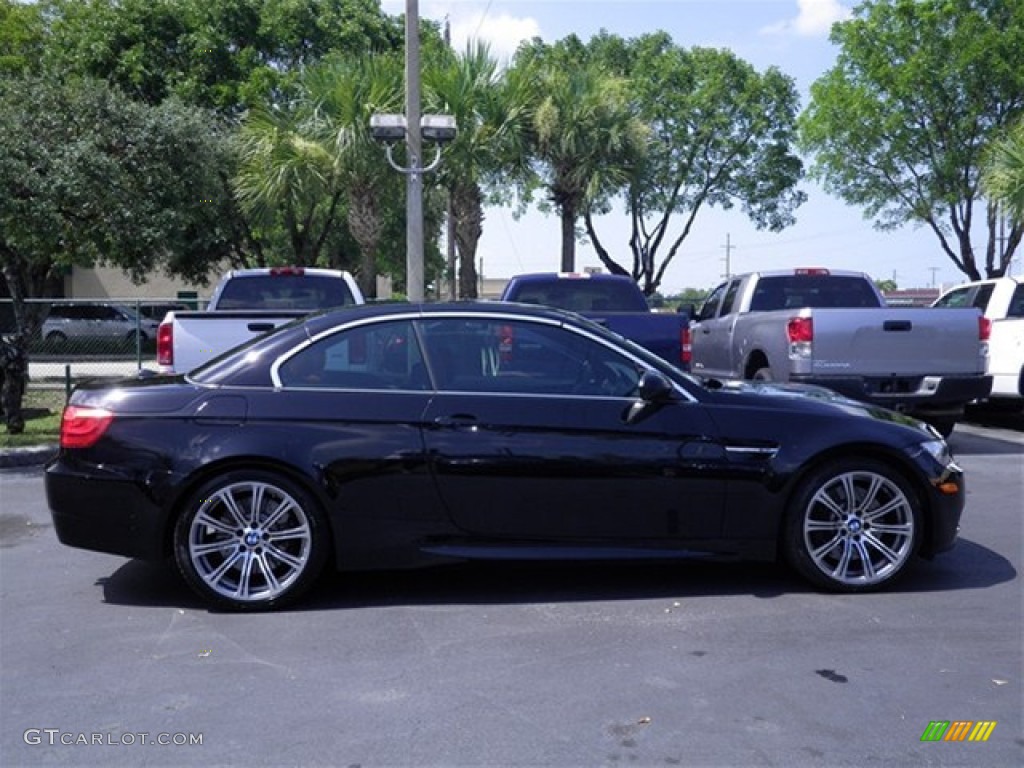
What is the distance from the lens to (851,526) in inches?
216

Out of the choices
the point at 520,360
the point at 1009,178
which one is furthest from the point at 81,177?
the point at 1009,178

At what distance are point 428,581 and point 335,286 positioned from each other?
19.1 ft

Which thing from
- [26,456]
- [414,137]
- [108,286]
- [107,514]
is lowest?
[26,456]

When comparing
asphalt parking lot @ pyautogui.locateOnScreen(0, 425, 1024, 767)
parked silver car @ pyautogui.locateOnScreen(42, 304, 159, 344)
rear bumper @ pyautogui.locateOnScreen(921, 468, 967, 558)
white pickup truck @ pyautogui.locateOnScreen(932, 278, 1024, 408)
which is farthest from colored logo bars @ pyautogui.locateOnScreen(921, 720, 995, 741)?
parked silver car @ pyautogui.locateOnScreen(42, 304, 159, 344)

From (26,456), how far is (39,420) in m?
2.60

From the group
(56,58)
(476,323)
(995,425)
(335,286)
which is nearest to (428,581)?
(476,323)

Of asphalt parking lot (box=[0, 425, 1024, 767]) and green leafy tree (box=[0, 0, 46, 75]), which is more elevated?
green leafy tree (box=[0, 0, 46, 75])

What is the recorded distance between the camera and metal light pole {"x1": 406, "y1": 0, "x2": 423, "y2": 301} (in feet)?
45.5

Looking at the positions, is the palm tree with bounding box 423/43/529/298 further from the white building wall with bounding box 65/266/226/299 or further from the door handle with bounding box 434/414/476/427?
the white building wall with bounding box 65/266/226/299

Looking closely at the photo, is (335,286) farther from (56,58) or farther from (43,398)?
(56,58)

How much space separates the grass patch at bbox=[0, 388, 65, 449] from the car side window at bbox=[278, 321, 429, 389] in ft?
20.7

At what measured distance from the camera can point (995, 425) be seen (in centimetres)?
1309

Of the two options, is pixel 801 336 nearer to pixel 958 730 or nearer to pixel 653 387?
pixel 653 387

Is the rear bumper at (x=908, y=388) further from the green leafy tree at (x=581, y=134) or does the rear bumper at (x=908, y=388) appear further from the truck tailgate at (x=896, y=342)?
the green leafy tree at (x=581, y=134)
